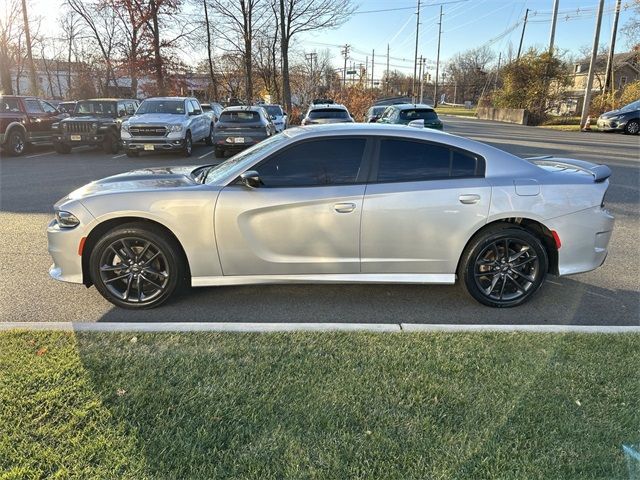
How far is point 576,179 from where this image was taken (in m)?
4.15

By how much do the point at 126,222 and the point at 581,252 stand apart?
13.1ft

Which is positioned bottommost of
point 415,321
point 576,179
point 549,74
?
point 415,321

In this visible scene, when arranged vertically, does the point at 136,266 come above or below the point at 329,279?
above

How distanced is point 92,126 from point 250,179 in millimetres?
13897

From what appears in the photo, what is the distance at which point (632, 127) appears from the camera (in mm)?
23859

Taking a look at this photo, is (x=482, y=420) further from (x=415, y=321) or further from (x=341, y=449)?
(x=415, y=321)

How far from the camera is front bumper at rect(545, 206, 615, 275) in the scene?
4113mm

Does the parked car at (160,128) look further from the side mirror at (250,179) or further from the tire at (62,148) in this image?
the side mirror at (250,179)

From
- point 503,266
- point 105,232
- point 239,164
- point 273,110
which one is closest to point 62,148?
point 273,110

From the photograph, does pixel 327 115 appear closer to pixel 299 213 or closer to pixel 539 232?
pixel 539 232

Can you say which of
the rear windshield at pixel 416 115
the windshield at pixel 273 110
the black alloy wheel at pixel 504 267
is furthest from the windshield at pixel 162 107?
the black alloy wheel at pixel 504 267

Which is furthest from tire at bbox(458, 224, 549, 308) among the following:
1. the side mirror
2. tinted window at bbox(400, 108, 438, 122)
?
tinted window at bbox(400, 108, 438, 122)

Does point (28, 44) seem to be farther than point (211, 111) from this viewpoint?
Yes

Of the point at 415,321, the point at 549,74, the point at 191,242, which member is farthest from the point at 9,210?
the point at 549,74
